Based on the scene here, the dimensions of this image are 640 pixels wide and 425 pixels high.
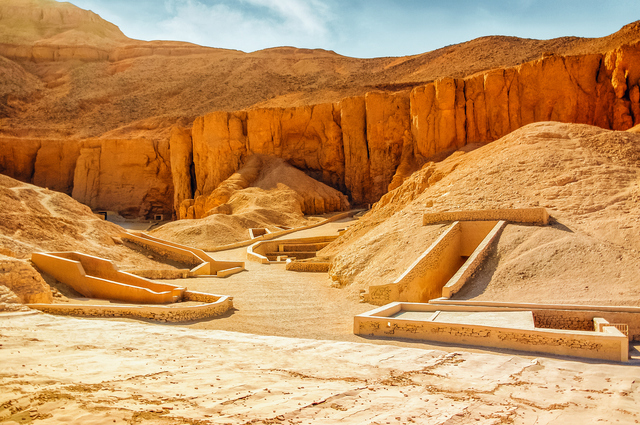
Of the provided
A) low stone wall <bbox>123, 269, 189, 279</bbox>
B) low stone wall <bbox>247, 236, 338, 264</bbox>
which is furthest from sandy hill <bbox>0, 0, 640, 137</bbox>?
low stone wall <bbox>123, 269, 189, 279</bbox>

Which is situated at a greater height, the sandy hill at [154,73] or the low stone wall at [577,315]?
the sandy hill at [154,73]

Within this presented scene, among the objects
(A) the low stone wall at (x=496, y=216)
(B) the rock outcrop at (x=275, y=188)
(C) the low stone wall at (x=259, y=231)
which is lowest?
(C) the low stone wall at (x=259, y=231)

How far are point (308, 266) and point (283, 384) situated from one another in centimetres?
1292

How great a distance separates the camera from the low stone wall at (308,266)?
1855 cm

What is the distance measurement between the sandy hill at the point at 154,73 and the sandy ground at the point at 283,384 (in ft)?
129

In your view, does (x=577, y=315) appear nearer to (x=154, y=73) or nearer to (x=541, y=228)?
(x=541, y=228)

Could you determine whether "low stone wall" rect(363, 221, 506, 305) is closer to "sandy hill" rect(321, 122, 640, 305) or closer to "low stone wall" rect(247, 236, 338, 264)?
"sandy hill" rect(321, 122, 640, 305)

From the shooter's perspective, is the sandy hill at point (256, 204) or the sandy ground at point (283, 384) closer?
the sandy ground at point (283, 384)

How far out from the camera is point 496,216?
14.2 meters

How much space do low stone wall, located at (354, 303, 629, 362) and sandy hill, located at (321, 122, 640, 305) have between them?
2.33 metres

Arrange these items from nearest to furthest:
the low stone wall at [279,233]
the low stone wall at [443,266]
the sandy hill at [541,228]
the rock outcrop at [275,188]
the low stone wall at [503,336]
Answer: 1. the low stone wall at [503,336]
2. the sandy hill at [541,228]
3. the low stone wall at [443,266]
4. the low stone wall at [279,233]
5. the rock outcrop at [275,188]

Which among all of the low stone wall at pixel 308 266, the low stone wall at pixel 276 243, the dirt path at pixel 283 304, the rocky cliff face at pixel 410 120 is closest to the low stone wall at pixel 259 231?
the low stone wall at pixel 276 243

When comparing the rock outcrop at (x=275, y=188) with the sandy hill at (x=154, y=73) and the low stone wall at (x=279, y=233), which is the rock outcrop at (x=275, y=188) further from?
the sandy hill at (x=154, y=73)

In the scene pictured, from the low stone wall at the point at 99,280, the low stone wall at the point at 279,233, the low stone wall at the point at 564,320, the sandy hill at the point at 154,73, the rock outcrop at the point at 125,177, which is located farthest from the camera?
the sandy hill at the point at 154,73
